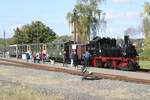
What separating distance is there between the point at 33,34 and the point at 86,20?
4723cm

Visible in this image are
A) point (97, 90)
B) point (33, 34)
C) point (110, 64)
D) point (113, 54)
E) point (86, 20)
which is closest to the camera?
point (97, 90)

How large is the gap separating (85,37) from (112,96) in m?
52.8

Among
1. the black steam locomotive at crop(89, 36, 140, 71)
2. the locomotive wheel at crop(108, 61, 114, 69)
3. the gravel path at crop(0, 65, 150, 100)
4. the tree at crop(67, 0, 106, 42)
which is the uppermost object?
the tree at crop(67, 0, 106, 42)

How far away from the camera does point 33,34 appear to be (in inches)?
4432

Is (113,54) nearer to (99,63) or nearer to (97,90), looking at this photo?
(99,63)

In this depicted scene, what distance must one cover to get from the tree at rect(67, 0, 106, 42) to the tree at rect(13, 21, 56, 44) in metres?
37.5

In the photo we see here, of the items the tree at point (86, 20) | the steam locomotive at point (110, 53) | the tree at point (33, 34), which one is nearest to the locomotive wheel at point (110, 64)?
the steam locomotive at point (110, 53)

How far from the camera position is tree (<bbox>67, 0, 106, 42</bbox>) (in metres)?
67.7

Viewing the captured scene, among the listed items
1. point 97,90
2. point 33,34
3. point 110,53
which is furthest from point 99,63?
point 33,34

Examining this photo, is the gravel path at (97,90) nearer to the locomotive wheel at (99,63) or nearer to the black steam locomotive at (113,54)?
the black steam locomotive at (113,54)

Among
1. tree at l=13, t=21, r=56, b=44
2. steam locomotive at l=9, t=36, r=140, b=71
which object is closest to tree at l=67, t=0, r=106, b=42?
steam locomotive at l=9, t=36, r=140, b=71

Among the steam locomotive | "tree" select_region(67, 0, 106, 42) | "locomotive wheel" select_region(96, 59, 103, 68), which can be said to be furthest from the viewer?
"tree" select_region(67, 0, 106, 42)

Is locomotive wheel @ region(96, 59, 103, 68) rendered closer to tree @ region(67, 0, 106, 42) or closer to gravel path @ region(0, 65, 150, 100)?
gravel path @ region(0, 65, 150, 100)

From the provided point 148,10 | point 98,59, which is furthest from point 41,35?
point 98,59
